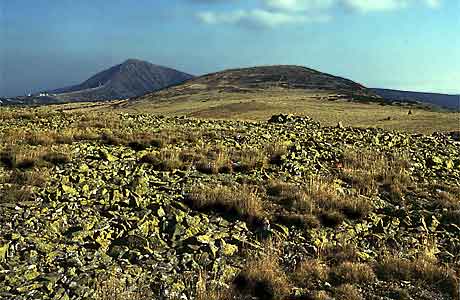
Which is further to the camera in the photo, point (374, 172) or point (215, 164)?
point (374, 172)

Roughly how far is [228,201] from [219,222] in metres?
0.75

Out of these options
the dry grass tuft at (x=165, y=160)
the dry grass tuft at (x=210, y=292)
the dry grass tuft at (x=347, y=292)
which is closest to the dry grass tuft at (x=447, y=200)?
the dry grass tuft at (x=347, y=292)

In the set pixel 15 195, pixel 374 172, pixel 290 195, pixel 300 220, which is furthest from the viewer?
pixel 374 172

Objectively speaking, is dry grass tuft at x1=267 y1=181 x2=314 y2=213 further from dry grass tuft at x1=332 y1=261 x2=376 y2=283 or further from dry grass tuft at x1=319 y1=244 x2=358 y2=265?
dry grass tuft at x1=332 y1=261 x2=376 y2=283

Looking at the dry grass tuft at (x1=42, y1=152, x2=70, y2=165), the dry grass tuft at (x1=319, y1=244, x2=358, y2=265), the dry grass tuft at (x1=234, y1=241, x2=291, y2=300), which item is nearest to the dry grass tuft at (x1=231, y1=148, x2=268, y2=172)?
the dry grass tuft at (x1=319, y1=244, x2=358, y2=265)

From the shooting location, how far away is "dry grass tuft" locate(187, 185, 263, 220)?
370 inches

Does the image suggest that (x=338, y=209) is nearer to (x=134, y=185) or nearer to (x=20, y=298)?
(x=134, y=185)

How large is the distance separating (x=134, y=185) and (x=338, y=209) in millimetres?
4793

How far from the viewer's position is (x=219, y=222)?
909 centimetres

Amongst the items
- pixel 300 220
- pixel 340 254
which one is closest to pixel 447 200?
pixel 300 220

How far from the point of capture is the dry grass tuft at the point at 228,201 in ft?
30.9

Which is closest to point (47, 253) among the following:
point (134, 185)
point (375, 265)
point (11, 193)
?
point (11, 193)

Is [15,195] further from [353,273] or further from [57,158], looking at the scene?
[353,273]

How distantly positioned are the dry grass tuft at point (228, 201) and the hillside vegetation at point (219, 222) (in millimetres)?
26
